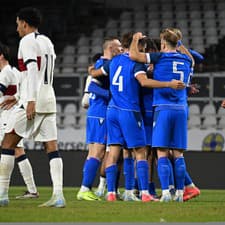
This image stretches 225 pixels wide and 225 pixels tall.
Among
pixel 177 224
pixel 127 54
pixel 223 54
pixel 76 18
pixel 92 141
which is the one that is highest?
pixel 76 18

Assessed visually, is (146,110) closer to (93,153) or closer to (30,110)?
(93,153)

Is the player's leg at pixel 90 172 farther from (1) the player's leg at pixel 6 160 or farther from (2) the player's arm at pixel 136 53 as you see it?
(1) the player's leg at pixel 6 160

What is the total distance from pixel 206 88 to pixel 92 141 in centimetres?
734

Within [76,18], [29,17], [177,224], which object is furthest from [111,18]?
[177,224]

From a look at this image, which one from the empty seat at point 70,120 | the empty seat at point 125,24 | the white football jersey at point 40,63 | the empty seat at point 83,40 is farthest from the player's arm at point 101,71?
the empty seat at point 125,24

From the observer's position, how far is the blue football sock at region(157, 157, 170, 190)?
10617 millimetres

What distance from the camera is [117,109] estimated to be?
10.9 m

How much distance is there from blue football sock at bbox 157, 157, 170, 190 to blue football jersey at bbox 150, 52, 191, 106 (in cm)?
67

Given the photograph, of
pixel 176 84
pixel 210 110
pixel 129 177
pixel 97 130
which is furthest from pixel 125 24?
pixel 176 84

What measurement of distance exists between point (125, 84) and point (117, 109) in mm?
315

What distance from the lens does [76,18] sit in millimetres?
25688

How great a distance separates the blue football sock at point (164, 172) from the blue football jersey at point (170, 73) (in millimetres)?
671

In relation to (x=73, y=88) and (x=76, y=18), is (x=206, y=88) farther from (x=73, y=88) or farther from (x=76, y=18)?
(x=76, y=18)

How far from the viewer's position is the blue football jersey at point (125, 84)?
426 inches
